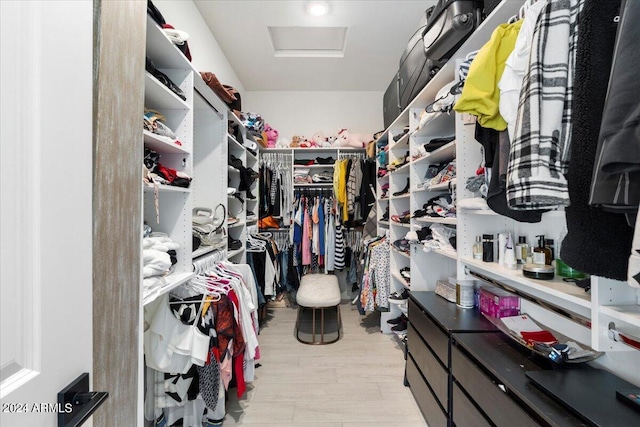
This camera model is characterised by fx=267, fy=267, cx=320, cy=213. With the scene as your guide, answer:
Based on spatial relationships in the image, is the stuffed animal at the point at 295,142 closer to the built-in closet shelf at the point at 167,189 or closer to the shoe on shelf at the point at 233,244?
the shoe on shelf at the point at 233,244

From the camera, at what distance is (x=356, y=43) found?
2627 millimetres

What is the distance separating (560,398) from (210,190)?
217 cm

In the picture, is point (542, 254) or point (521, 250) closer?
point (542, 254)

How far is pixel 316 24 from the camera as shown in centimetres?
235

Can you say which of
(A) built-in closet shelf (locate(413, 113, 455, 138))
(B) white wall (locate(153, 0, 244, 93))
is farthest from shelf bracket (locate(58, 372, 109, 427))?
(B) white wall (locate(153, 0, 244, 93))

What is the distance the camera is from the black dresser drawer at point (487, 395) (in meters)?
0.86

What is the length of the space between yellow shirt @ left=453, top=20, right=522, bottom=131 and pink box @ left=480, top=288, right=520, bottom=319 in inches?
38.3

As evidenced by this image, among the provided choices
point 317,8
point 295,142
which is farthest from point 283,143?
point 317,8

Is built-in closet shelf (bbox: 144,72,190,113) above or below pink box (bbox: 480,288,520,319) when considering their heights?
above

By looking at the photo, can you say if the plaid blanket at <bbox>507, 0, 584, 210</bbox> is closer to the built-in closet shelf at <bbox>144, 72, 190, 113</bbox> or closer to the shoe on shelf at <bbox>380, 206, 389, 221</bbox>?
the built-in closet shelf at <bbox>144, 72, 190, 113</bbox>

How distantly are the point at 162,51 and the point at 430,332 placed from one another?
2.04 m

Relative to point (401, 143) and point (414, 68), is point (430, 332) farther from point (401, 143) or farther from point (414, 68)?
point (414, 68)

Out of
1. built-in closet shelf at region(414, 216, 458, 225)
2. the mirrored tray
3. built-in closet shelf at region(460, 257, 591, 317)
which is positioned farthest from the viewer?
built-in closet shelf at region(414, 216, 458, 225)

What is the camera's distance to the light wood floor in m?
1.67
